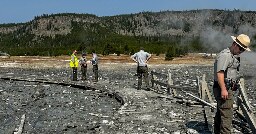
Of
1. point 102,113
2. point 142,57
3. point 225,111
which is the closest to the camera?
point 225,111

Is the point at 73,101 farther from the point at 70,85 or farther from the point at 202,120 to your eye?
the point at 202,120

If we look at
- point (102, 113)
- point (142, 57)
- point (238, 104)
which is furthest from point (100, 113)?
point (238, 104)

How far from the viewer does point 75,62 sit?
2859 centimetres

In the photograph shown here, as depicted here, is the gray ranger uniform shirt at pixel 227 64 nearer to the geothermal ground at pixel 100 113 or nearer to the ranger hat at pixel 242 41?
the ranger hat at pixel 242 41

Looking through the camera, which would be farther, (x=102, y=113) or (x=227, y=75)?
(x=102, y=113)

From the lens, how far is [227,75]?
8805mm

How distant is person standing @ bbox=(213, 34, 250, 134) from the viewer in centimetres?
864

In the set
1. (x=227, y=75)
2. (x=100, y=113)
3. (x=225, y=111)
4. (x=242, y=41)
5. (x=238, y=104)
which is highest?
(x=242, y=41)

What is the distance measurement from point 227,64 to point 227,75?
254mm

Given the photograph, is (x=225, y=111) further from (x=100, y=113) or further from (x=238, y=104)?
(x=100, y=113)

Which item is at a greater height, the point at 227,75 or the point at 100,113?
the point at 227,75

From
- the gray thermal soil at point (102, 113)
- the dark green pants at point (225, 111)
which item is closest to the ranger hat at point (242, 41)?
the dark green pants at point (225, 111)

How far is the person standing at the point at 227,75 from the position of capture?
340 inches

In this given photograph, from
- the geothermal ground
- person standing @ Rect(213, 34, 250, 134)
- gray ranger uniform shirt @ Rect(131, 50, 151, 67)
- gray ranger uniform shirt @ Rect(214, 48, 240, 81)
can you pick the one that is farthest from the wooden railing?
gray ranger uniform shirt @ Rect(131, 50, 151, 67)
